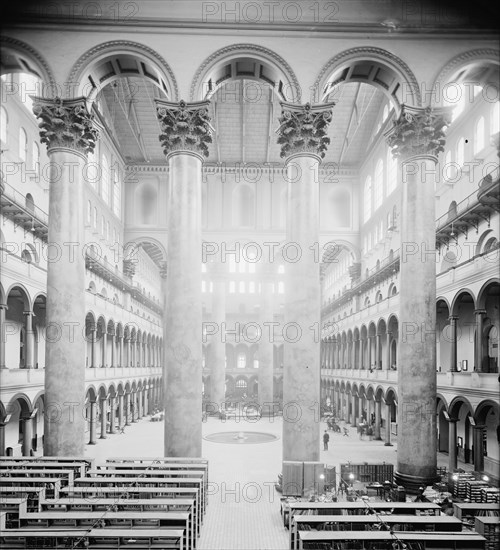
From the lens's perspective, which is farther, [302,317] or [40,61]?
[40,61]

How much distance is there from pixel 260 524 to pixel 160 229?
34.8 metres

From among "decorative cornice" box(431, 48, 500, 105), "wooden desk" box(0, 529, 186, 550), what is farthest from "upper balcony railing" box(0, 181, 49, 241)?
"decorative cornice" box(431, 48, 500, 105)

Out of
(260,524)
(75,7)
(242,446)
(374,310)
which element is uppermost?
(75,7)

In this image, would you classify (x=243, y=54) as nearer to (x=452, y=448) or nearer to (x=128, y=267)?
(x=452, y=448)

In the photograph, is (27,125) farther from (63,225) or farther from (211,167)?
(211,167)

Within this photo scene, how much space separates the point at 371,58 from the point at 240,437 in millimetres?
25668

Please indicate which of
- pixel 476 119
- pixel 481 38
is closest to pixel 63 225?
pixel 481 38

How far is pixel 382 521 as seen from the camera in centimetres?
1166

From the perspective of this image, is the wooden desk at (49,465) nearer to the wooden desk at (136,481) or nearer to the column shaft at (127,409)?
the wooden desk at (136,481)

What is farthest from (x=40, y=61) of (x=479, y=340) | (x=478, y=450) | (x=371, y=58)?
(x=478, y=450)

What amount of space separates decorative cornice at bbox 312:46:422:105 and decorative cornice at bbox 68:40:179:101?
4.75m

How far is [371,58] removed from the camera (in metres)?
18.6

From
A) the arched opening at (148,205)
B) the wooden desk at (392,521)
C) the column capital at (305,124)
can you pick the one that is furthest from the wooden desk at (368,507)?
the arched opening at (148,205)

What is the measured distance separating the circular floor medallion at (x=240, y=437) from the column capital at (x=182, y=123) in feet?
71.4
